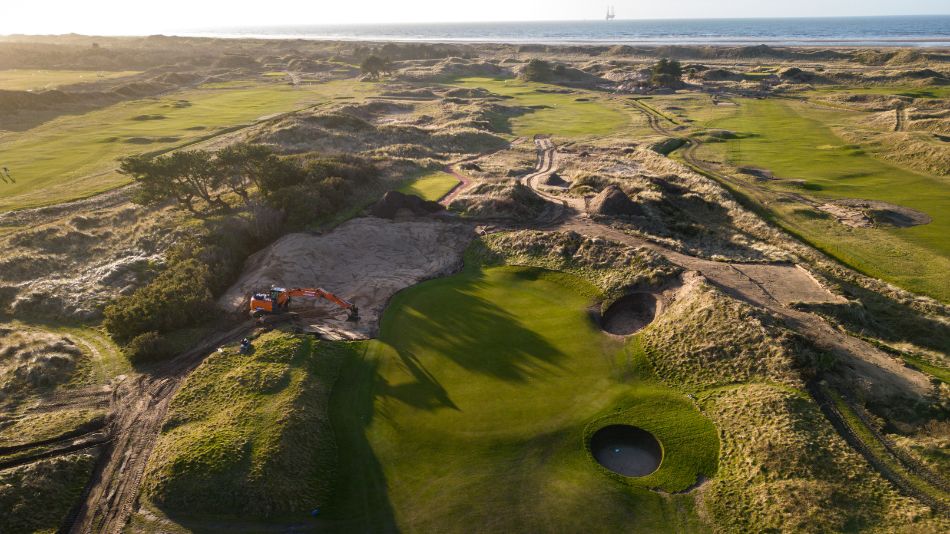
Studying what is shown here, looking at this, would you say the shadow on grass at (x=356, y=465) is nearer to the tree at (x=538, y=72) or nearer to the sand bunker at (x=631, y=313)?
the sand bunker at (x=631, y=313)

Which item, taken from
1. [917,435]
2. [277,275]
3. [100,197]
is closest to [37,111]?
[100,197]

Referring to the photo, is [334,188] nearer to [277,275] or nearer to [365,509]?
[277,275]

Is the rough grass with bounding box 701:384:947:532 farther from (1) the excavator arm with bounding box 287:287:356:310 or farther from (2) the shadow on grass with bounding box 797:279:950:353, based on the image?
(1) the excavator arm with bounding box 287:287:356:310

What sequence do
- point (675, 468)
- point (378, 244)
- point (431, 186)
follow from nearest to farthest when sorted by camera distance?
point (675, 468)
point (378, 244)
point (431, 186)

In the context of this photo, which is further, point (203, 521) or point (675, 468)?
point (675, 468)

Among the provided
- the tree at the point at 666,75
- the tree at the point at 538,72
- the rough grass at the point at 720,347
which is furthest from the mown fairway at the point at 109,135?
the tree at the point at 666,75

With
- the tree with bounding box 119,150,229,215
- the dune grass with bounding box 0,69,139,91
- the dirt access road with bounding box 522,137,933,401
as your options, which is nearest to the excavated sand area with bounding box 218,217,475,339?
the dirt access road with bounding box 522,137,933,401
